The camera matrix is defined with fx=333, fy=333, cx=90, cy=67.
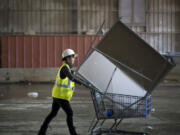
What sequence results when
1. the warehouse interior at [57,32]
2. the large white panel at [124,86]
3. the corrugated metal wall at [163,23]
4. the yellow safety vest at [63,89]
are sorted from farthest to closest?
the corrugated metal wall at [163,23], the warehouse interior at [57,32], the yellow safety vest at [63,89], the large white panel at [124,86]

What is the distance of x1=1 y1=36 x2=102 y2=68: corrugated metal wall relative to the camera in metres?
20.5

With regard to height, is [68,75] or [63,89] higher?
[68,75]

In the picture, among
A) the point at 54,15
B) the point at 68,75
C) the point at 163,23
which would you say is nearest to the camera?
the point at 68,75

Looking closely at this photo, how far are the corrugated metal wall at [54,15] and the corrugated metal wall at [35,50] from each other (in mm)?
1876

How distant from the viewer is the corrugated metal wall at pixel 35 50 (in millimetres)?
20453

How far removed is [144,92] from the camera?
236 inches

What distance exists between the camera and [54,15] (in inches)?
886

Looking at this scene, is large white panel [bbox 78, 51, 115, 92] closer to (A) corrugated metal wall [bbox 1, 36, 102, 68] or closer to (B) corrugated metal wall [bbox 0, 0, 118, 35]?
(A) corrugated metal wall [bbox 1, 36, 102, 68]

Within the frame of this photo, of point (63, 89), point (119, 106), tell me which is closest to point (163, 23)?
point (63, 89)

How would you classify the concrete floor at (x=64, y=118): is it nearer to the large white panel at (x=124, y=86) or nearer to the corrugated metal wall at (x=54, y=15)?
the large white panel at (x=124, y=86)

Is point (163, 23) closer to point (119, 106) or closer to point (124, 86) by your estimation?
point (124, 86)

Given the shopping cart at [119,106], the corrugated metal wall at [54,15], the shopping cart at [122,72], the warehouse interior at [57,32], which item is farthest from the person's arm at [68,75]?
the corrugated metal wall at [54,15]

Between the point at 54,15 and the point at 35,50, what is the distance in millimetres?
3293

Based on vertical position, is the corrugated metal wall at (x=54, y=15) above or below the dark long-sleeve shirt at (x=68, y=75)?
above
